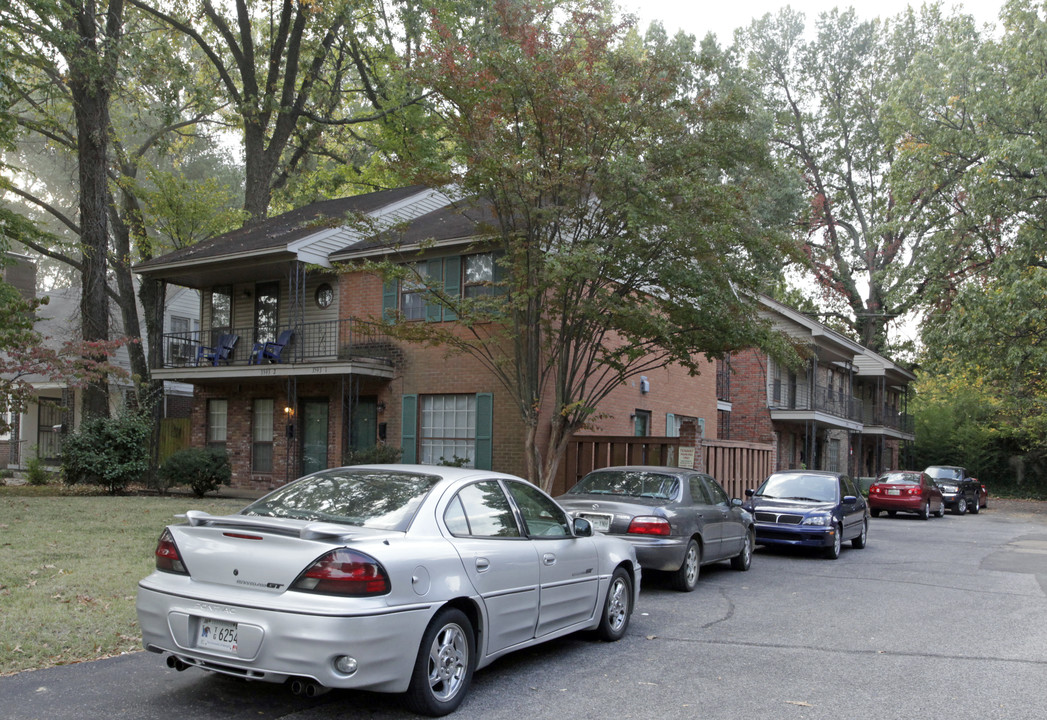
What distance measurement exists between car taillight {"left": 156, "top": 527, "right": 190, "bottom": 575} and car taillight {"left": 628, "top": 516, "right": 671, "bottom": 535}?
562cm

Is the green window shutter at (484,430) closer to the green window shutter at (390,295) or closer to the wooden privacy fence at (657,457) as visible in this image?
the wooden privacy fence at (657,457)

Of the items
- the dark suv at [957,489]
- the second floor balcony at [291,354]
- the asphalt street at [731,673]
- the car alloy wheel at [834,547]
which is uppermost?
the second floor balcony at [291,354]

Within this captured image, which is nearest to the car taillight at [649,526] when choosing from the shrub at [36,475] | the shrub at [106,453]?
the shrub at [106,453]

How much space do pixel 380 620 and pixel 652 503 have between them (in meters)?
5.94

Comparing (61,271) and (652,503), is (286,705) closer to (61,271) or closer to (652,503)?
(652,503)

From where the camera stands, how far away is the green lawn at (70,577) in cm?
658

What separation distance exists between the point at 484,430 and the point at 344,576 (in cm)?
1387

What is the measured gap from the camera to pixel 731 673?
6531mm

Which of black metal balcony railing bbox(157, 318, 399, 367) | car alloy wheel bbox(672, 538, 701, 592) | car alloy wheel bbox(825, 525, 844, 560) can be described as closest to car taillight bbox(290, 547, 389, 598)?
car alloy wheel bbox(672, 538, 701, 592)

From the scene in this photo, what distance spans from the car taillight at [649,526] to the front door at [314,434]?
12.6 metres

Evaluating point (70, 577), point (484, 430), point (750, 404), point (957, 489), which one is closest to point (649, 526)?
point (70, 577)

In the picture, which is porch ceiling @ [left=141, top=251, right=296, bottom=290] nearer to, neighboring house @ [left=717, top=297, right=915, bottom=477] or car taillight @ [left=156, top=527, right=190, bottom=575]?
neighboring house @ [left=717, top=297, right=915, bottom=477]

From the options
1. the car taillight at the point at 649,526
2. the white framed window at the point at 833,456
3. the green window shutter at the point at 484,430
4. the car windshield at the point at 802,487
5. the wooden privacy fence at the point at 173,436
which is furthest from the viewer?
the white framed window at the point at 833,456

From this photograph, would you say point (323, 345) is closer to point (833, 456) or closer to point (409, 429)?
point (409, 429)
